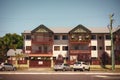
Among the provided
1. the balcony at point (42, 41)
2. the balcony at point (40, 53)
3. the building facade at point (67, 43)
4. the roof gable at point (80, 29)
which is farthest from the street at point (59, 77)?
the roof gable at point (80, 29)

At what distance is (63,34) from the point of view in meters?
68.0

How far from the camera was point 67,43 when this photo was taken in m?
67.8

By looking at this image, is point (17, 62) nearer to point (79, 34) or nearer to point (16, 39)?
point (79, 34)

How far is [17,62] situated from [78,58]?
16662 millimetres

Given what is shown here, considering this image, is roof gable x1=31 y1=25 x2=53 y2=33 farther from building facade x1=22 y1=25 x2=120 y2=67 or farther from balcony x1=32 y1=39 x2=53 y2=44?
balcony x1=32 y1=39 x2=53 y2=44

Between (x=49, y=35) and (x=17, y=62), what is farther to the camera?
(x=49, y=35)

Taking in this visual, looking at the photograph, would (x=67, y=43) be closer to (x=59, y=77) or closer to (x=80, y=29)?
(x=80, y=29)

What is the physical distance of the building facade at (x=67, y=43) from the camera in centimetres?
6594

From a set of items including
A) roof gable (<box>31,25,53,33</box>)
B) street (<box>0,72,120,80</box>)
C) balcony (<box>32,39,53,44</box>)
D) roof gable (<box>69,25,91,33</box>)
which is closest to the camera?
street (<box>0,72,120,80</box>)

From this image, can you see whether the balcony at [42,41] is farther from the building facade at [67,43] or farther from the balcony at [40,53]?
the balcony at [40,53]

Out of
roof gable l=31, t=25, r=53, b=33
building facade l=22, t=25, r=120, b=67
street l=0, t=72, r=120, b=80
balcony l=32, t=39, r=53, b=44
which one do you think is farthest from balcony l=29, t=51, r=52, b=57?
street l=0, t=72, r=120, b=80

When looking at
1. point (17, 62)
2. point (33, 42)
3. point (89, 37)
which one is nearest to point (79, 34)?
point (89, 37)

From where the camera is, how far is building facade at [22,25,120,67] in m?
65.9

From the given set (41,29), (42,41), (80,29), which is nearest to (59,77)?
(42,41)
